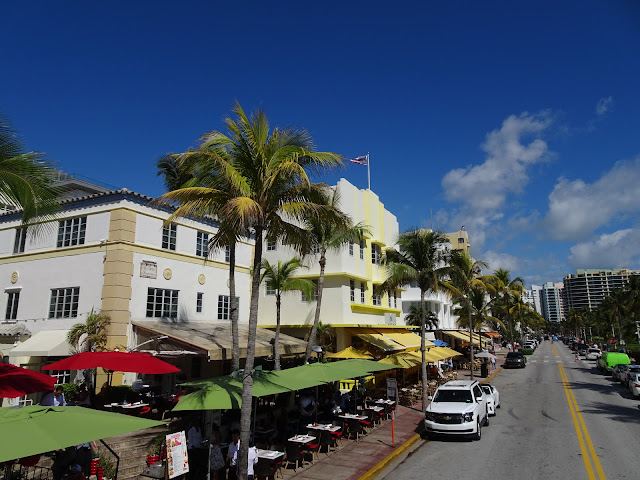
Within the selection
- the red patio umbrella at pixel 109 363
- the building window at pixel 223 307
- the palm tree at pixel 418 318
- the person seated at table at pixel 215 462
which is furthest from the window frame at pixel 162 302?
the palm tree at pixel 418 318

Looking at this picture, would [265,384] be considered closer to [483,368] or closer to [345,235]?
[345,235]

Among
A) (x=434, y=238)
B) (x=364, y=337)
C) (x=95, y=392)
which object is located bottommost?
(x=95, y=392)

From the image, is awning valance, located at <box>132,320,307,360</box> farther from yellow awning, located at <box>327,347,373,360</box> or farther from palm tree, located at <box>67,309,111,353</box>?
yellow awning, located at <box>327,347,373,360</box>

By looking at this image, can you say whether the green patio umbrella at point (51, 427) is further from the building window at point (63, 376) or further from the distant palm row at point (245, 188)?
the building window at point (63, 376)

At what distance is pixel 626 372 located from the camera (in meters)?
29.6

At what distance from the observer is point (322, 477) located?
11672 millimetres

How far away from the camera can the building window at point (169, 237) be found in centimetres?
2136

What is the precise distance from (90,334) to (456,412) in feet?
45.3

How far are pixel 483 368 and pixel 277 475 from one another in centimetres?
2933

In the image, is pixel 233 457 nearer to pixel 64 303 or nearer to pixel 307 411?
pixel 307 411

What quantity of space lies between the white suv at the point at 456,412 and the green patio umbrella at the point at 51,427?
10939mm

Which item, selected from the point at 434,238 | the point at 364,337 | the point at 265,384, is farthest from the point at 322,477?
the point at 364,337

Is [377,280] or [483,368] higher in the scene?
[377,280]

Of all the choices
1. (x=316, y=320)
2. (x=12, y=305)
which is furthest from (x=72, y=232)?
(x=316, y=320)
